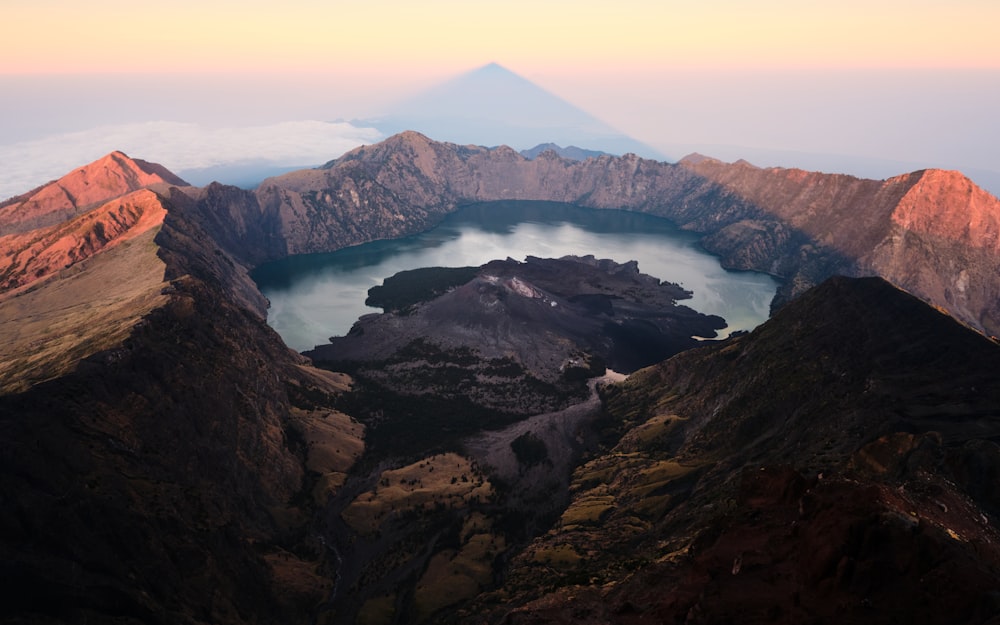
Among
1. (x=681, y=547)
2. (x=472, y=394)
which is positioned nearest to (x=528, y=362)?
(x=472, y=394)

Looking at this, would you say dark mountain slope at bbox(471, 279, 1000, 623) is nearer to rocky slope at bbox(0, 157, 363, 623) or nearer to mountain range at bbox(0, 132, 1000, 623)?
mountain range at bbox(0, 132, 1000, 623)

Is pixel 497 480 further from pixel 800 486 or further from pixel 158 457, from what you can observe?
pixel 800 486

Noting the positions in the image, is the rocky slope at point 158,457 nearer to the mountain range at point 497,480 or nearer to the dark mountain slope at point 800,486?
the mountain range at point 497,480

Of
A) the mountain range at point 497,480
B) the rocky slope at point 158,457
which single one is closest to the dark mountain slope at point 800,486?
the mountain range at point 497,480

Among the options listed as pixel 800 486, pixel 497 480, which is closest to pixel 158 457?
pixel 497 480

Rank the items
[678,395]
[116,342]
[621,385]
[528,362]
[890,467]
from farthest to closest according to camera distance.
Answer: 1. [528,362]
2. [621,385]
3. [678,395]
4. [116,342]
5. [890,467]

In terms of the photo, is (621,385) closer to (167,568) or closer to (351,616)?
(351,616)
